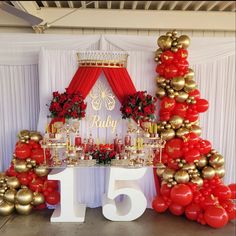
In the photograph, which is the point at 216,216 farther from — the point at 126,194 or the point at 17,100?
the point at 17,100

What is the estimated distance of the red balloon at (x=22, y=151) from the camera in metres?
3.28

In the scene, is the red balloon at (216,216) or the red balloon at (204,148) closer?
the red balloon at (216,216)

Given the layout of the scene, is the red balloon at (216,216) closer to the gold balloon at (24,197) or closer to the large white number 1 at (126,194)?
the large white number 1 at (126,194)

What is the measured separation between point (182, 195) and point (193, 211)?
0.28 m

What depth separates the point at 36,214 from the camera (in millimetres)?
3432

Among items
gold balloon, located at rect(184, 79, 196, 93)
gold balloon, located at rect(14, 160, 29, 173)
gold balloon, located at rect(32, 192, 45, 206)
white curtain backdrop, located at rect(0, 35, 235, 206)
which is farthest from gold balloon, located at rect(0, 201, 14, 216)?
gold balloon, located at rect(184, 79, 196, 93)

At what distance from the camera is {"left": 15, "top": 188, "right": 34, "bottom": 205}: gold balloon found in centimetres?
325

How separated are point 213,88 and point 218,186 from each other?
1.48m

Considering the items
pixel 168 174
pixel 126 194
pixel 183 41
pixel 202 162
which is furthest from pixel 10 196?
pixel 183 41

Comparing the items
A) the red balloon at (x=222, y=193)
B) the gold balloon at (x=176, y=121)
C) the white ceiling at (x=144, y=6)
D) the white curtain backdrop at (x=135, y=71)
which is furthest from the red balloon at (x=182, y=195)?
the white ceiling at (x=144, y=6)

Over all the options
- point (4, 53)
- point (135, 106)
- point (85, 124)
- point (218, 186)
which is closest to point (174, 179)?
point (218, 186)

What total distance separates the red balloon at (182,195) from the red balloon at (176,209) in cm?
12

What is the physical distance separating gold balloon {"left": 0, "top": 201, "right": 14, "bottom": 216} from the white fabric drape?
0.75 meters

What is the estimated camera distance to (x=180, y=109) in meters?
3.37
